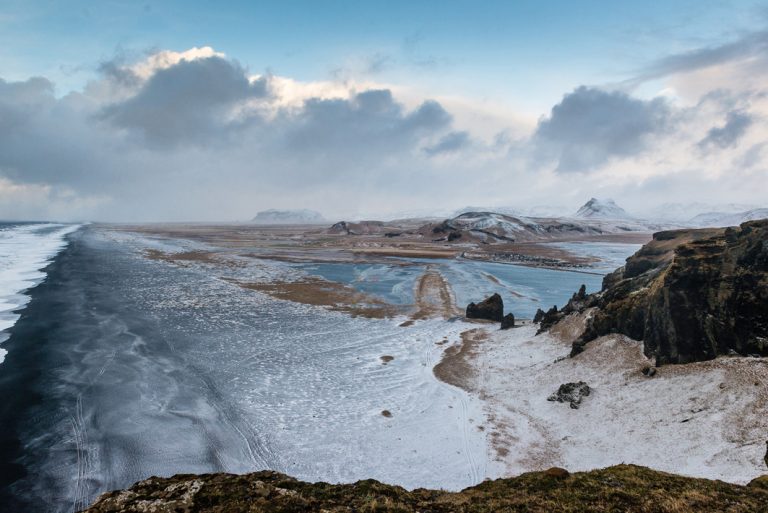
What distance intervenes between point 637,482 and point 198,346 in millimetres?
30996

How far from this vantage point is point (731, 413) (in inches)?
645

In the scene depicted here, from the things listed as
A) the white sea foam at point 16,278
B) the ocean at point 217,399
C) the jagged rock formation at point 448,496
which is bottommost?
the ocean at point 217,399

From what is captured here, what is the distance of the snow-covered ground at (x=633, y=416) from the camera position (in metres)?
15.3

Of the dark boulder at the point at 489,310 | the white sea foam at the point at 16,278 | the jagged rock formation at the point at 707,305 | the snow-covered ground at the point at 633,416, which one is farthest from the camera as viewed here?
the dark boulder at the point at 489,310

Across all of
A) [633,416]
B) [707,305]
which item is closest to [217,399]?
[633,416]

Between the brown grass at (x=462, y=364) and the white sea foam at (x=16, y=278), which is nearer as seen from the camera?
the brown grass at (x=462, y=364)

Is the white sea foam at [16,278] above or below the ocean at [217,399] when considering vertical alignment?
above

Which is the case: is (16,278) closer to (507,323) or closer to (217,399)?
(217,399)

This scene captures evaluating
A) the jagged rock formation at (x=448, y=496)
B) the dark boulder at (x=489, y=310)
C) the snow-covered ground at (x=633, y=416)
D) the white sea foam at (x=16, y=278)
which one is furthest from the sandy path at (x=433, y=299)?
the white sea foam at (x=16, y=278)

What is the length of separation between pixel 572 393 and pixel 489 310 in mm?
21341

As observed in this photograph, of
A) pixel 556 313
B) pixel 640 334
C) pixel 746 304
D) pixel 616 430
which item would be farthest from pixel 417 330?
pixel 746 304

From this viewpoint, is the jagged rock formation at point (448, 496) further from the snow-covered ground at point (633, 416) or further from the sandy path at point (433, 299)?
the sandy path at point (433, 299)

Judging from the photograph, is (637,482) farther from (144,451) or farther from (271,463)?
(144,451)

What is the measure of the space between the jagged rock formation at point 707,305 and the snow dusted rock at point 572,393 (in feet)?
13.8
